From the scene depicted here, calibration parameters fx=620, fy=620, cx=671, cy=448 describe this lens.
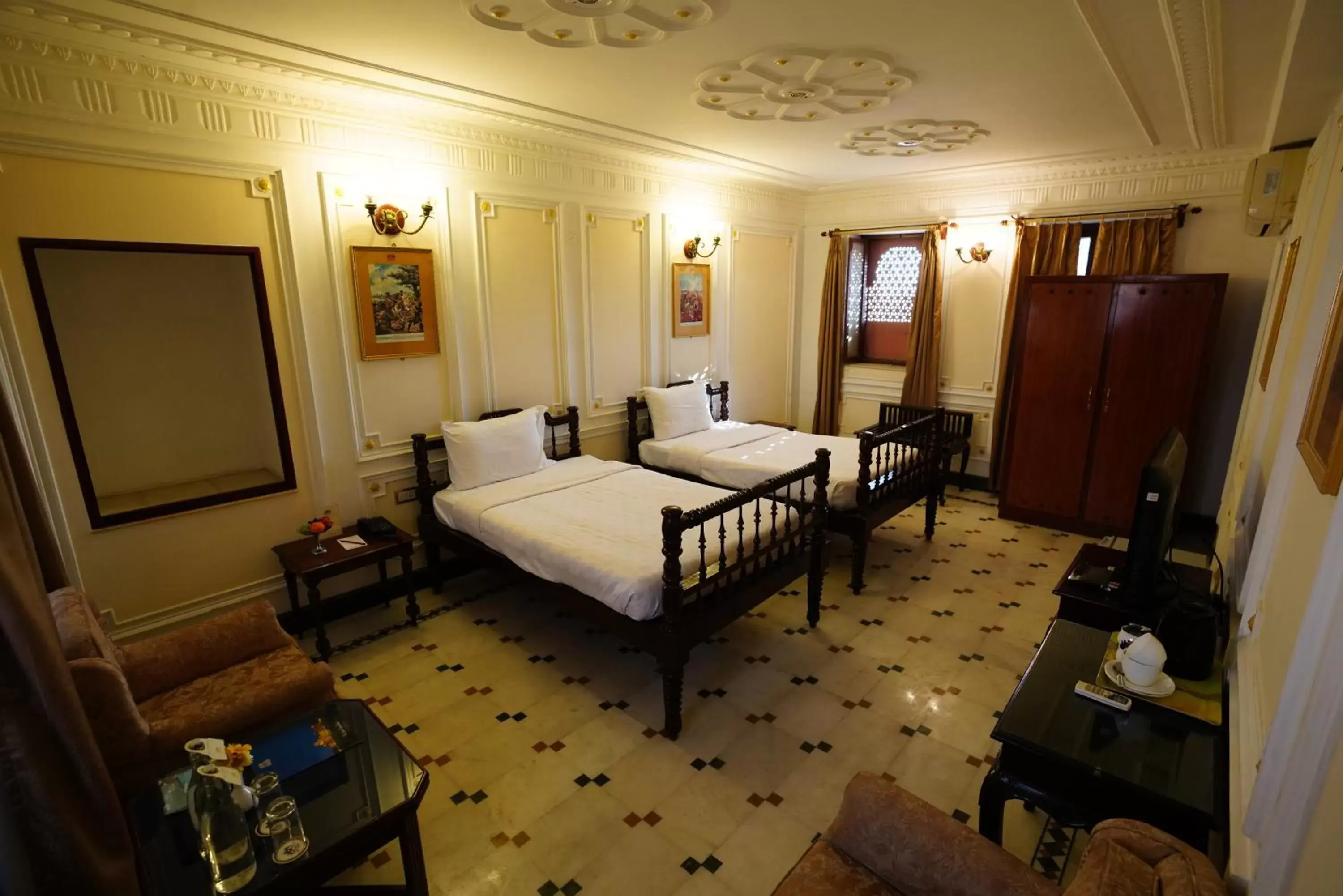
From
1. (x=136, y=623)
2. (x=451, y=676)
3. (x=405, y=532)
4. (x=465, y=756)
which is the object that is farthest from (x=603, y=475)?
(x=136, y=623)

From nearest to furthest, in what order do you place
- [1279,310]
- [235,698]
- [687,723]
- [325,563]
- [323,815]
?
1. [323,815]
2. [235,698]
3. [687,723]
4. [1279,310]
5. [325,563]

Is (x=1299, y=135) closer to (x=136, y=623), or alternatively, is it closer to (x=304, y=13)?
(x=304, y=13)

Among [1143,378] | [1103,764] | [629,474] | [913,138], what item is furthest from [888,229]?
[1103,764]

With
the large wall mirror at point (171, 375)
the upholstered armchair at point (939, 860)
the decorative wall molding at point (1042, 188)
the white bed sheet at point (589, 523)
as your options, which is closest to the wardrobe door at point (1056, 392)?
the decorative wall molding at point (1042, 188)

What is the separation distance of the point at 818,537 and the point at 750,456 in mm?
1176

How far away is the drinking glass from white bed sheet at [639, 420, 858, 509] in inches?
113

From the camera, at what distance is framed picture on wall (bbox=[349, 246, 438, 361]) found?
11.3 feet

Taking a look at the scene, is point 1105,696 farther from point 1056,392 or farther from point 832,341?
point 832,341

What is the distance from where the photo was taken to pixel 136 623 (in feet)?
9.68

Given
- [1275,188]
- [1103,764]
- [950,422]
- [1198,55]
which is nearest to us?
[1103,764]

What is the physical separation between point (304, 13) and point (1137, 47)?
130 inches

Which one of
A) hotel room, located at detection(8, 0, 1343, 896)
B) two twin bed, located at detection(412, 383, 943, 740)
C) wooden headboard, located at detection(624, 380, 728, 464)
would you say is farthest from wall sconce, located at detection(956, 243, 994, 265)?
wooden headboard, located at detection(624, 380, 728, 464)

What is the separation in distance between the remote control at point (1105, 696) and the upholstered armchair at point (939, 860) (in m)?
0.51

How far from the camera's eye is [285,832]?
5.31ft
